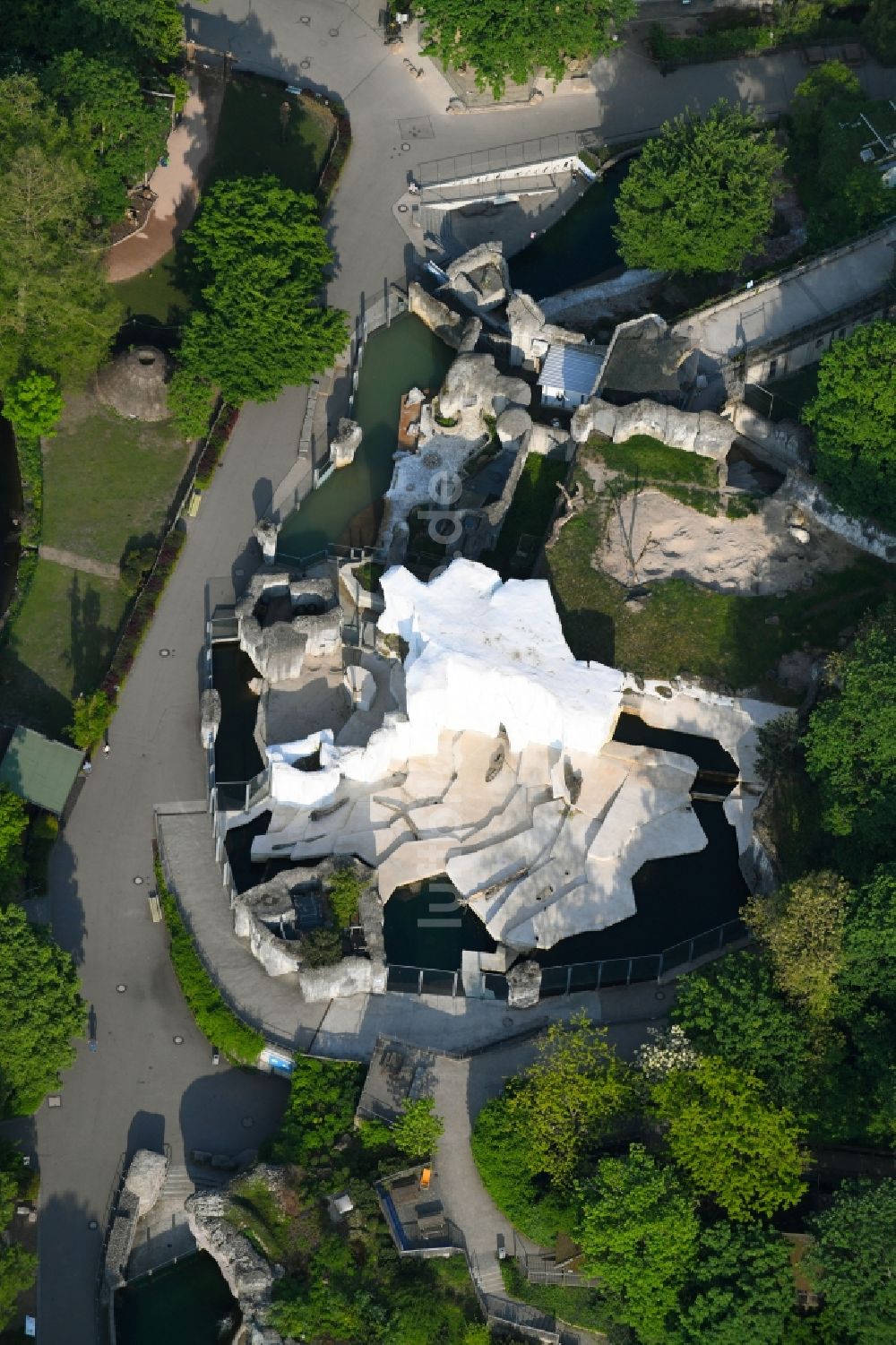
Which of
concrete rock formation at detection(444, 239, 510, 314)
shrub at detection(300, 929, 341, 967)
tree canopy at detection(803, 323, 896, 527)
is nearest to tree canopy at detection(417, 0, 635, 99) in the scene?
concrete rock formation at detection(444, 239, 510, 314)

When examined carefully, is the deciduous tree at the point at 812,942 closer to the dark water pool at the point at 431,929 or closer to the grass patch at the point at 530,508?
the dark water pool at the point at 431,929

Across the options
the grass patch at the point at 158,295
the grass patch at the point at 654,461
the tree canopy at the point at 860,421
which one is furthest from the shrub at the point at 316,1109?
the grass patch at the point at 158,295

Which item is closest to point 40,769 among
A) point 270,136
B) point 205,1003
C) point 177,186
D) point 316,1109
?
point 205,1003

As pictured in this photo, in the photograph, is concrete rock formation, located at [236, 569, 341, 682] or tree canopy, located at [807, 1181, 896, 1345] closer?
tree canopy, located at [807, 1181, 896, 1345]

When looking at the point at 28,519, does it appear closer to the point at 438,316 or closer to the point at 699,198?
the point at 438,316

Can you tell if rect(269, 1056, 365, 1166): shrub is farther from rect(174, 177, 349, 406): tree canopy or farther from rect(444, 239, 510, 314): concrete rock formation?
rect(444, 239, 510, 314): concrete rock formation

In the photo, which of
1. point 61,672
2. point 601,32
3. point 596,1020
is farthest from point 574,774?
point 601,32
